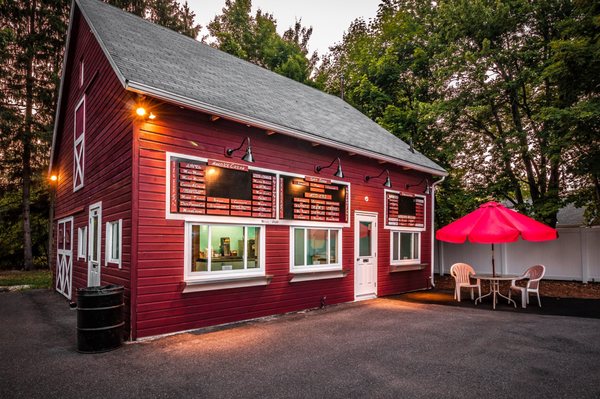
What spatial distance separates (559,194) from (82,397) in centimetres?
1489

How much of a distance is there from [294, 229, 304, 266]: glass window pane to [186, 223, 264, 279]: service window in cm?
97

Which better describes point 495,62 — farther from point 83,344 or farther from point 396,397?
point 83,344

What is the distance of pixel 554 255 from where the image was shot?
1268 cm

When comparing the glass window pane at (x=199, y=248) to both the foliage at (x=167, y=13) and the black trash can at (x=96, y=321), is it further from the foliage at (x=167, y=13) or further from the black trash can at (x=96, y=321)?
the foliage at (x=167, y=13)

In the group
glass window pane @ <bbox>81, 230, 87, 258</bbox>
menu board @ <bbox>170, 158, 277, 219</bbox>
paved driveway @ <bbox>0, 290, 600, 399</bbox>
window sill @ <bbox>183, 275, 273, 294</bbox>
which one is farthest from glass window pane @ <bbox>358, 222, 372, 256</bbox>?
glass window pane @ <bbox>81, 230, 87, 258</bbox>

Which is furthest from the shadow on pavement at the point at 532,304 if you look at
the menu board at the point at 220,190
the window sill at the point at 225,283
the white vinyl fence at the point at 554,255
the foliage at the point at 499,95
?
the menu board at the point at 220,190

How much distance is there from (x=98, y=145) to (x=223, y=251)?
150 inches

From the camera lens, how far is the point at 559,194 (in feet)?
42.9

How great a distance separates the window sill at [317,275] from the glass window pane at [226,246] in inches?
55.8

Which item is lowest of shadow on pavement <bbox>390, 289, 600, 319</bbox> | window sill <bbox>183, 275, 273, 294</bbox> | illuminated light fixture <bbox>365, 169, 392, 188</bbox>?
shadow on pavement <bbox>390, 289, 600, 319</bbox>

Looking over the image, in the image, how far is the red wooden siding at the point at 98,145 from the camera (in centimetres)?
632

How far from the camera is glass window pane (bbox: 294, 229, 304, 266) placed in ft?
26.9

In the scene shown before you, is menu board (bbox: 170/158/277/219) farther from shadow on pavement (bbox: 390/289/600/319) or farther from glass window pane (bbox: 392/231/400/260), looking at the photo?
shadow on pavement (bbox: 390/289/600/319)

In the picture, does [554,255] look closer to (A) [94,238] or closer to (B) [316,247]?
(B) [316,247]
